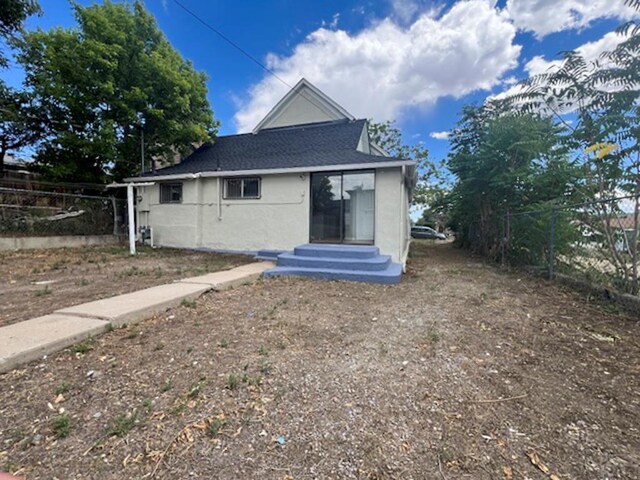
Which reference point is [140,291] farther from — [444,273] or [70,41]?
[70,41]

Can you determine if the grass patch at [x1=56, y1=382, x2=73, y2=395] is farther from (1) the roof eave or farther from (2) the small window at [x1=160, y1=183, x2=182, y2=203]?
(2) the small window at [x1=160, y1=183, x2=182, y2=203]

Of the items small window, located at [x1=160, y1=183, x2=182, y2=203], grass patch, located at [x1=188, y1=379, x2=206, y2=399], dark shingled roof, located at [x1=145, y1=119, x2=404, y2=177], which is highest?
dark shingled roof, located at [x1=145, y1=119, x2=404, y2=177]

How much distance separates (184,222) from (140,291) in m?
5.91

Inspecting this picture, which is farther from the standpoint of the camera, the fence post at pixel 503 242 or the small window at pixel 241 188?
the small window at pixel 241 188

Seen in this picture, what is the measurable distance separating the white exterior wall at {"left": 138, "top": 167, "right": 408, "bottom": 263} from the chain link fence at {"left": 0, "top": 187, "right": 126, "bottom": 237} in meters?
1.36

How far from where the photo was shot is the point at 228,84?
1392cm

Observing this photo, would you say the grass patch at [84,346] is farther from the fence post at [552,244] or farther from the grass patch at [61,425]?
the fence post at [552,244]

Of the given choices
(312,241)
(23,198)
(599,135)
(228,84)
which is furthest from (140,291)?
(228,84)

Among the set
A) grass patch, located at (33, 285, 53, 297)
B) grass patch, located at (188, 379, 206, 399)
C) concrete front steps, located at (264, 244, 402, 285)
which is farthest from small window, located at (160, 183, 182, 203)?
grass patch, located at (188, 379, 206, 399)

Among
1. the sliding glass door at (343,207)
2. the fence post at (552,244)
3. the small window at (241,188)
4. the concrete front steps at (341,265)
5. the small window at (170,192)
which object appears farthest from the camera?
the small window at (170,192)

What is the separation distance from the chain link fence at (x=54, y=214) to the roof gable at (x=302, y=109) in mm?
6688

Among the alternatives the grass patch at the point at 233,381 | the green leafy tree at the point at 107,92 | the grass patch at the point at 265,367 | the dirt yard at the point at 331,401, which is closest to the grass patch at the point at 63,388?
the dirt yard at the point at 331,401

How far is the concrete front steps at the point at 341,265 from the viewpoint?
6180 millimetres

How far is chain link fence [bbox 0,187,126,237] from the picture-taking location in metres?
9.09
